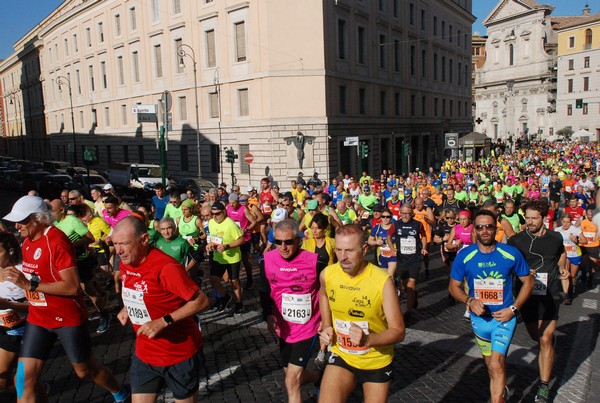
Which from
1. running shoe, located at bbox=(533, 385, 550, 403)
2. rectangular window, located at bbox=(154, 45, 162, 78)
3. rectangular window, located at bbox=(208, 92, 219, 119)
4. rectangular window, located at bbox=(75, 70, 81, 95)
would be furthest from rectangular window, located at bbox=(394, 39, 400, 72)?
running shoe, located at bbox=(533, 385, 550, 403)

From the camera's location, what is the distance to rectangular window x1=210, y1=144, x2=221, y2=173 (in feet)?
112

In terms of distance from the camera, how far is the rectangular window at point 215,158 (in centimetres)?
3425

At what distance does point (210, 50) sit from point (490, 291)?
103ft

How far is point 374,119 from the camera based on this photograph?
36.5m

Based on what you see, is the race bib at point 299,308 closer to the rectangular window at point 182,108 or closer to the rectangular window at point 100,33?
the rectangular window at point 182,108

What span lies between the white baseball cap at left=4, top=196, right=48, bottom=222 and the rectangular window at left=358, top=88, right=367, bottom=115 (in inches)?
1246

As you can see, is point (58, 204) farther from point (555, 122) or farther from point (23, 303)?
point (555, 122)

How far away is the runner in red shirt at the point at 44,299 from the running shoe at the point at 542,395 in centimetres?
406

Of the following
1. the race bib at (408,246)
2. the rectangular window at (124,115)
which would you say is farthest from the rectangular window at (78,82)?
the race bib at (408,246)

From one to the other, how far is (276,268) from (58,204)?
452 cm

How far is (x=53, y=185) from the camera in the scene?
27.0 metres

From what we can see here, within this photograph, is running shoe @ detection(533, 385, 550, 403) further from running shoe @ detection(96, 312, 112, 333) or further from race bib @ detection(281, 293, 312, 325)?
running shoe @ detection(96, 312, 112, 333)

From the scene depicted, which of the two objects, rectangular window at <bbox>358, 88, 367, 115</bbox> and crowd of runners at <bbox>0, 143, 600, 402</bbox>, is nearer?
crowd of runners at <bbox>0, 143, 600, 402</bbox>

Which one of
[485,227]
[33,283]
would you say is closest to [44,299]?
[33,283]
